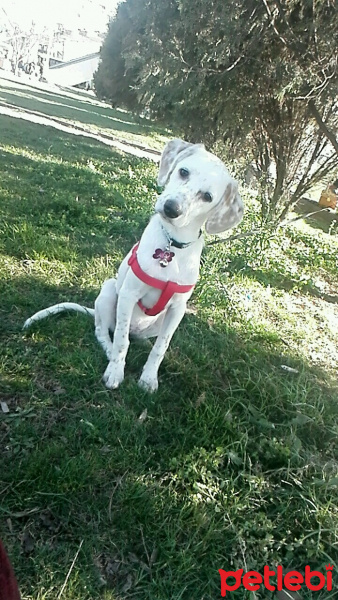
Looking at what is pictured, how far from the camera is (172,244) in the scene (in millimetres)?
2588

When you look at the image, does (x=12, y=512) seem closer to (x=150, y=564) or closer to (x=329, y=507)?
(x=150, y=564)

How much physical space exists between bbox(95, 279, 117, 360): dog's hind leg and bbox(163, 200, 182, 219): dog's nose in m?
1.00

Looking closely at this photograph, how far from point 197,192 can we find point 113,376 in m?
1.27

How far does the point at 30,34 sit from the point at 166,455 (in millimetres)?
76911

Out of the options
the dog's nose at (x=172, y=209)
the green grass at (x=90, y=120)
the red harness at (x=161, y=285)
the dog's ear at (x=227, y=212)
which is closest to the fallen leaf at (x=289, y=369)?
the red harness at (x=161, y=285)

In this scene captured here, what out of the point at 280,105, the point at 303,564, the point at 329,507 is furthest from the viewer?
the point at 280,105

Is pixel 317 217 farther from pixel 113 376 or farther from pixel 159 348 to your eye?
pixel 113 376

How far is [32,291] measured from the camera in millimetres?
3678

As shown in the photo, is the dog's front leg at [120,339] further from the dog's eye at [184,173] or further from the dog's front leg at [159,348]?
the dog's eye at [184,173]

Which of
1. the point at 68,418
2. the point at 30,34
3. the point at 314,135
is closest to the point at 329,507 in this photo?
the point at 68,418

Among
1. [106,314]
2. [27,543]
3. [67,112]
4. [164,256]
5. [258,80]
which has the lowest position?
[67,112]

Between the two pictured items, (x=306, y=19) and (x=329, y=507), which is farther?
(x=306, y=19)

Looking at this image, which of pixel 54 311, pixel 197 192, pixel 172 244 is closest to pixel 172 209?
pixel 197 192

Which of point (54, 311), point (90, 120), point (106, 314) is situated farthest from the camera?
point (90, 120)
